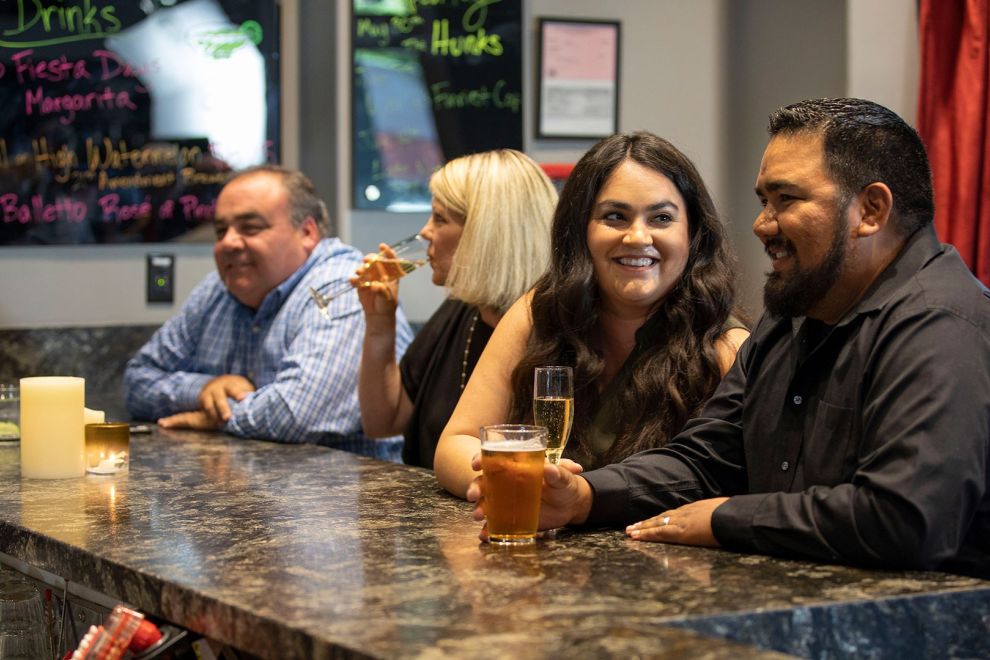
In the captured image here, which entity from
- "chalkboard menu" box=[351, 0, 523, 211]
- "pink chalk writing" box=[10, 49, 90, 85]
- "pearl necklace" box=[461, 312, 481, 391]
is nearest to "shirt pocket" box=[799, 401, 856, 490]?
"pearl necklace" box=[461, 312, 481, 391]

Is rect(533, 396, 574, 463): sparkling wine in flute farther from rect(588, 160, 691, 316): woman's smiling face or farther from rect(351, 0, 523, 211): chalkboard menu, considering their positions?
rect(351, 0, 523, 211): chalkboard menu

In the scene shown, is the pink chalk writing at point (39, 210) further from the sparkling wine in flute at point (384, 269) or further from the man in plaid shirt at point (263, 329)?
the sparkling wine in flute at point (384, 269)

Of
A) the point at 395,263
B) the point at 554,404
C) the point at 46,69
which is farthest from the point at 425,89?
→ the point at 554,404

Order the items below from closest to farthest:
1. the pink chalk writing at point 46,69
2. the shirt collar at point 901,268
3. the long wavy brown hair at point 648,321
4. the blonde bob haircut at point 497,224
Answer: the shirt collar at point 901,268 < the long wavy brown hair at point 648,321 < the blonde bob haircut at point 497,224 < the pink chalk writing at point 46,69

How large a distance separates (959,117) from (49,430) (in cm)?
241

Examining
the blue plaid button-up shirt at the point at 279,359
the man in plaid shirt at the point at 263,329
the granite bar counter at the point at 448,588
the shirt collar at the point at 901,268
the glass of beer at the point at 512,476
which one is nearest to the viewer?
the granite bar counter at the point at 448,588

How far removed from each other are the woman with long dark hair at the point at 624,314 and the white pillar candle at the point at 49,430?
2.42 ft

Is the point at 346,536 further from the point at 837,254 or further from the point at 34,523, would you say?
the point at 837,254

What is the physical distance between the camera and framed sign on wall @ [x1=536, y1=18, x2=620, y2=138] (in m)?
4.26

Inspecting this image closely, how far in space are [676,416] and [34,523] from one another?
42.0 inches

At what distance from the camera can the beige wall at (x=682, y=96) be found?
148 inches

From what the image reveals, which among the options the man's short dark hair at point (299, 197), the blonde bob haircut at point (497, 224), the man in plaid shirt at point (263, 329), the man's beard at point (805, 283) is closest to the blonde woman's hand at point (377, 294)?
the blonde bob haircut at point (497, 224)

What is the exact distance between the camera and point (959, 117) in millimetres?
3471

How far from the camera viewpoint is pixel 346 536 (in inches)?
72.7
